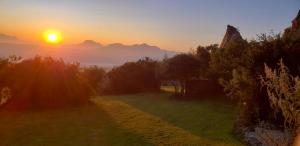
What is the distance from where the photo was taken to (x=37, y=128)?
1142 centimetres

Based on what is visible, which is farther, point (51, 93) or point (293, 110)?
point (51, 93)

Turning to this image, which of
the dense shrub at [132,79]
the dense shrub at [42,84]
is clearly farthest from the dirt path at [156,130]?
the dense shrub at [132,79]

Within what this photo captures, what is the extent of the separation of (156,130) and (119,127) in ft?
4.91

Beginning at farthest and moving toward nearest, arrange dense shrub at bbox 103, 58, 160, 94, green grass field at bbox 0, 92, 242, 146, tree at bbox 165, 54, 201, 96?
dense shrub at bbox 103, 58, 160, 94 < tree at bbox 165, 54, 201, 96 < green grass field at bbox 0, 92, 242, 146

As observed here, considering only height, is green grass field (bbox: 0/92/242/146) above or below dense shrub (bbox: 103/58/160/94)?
below

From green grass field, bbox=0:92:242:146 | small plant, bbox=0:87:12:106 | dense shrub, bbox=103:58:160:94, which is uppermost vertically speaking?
dense shrub, bbox=103:58:160:94

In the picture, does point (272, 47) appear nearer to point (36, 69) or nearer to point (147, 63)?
point (36, 69)

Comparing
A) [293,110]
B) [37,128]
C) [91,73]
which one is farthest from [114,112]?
[293,110]

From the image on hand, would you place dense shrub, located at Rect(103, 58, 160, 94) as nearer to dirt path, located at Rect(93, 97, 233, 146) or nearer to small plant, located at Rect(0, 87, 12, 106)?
small plant, located at Rect(0, 87, 12, 106)

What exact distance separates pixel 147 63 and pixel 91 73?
8.37 m

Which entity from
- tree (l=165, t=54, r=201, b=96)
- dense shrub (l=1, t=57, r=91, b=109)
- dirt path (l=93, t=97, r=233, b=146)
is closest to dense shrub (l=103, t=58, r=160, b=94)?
tree (l=165, t=54, r=201, b=96)

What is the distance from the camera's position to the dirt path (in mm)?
9242

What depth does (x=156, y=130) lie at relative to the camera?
10961 millimetres

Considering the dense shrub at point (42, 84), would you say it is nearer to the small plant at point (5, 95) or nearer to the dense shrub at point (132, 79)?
the small plant at point (5, 95)
